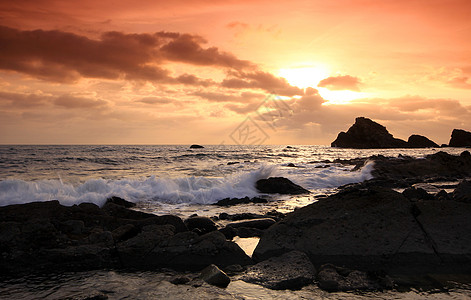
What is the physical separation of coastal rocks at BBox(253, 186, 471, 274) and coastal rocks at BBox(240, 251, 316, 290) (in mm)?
453

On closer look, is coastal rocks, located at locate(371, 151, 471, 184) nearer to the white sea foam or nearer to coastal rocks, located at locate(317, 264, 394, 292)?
the white sea foam

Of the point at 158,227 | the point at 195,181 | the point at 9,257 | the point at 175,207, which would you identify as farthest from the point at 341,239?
the point at 195,181

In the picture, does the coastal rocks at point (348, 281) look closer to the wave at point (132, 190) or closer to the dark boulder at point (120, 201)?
the dark boulder at point (120, 201)

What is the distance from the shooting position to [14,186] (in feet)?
46.2

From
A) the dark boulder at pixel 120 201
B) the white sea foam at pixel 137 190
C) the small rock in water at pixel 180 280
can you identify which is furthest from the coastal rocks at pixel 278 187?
the small rock in water at pixel 180 280

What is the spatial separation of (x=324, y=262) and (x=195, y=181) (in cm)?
1372

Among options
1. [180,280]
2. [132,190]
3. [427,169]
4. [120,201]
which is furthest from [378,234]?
[427,169]

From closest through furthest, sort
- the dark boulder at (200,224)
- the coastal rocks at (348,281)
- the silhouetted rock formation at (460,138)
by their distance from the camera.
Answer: the coastal rocks at (348,281) → the dark boulder at (200,224) → the silhouetted rock formation at (460,138)

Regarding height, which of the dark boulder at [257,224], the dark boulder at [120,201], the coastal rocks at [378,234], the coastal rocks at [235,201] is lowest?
the coastal rocks at [235,201]

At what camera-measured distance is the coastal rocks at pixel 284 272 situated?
525 cm

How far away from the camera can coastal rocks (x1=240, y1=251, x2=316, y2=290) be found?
17.2ft

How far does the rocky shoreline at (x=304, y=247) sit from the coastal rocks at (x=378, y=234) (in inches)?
0.7

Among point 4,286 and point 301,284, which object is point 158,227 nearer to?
point 4,286

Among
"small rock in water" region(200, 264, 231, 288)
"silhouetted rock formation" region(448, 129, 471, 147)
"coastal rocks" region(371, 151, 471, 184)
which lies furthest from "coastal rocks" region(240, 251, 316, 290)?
"silhouetted rock formation" region(448, 129, 471, 147)
